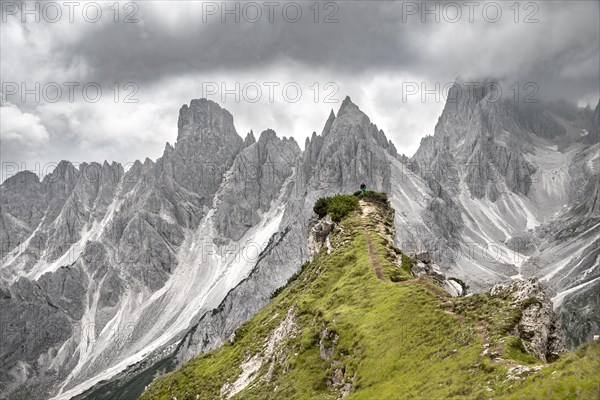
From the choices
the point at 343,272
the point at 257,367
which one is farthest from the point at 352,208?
the point at 257,367

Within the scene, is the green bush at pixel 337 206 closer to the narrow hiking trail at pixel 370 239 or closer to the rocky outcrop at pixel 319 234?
the rocky outcrop at pixel 319 234

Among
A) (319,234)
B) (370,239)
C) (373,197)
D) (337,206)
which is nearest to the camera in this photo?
(370,239)

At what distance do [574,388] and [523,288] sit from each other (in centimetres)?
1413

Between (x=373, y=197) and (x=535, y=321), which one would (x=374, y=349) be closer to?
(x=535, y=321)

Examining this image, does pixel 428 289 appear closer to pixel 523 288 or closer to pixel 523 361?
pixel 523 288

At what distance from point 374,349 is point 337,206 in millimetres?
44961

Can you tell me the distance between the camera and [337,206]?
250ft

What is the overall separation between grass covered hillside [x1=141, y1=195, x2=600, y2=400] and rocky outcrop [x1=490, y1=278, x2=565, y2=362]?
816 mm

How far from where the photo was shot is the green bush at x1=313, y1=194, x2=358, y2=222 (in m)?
74.1

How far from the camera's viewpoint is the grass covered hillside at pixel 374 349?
2144 centimetres

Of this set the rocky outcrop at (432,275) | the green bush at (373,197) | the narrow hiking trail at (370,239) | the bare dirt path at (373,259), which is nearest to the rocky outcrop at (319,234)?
the narrow hiking trail at (370,239)

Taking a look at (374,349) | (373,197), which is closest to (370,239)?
(373,197)

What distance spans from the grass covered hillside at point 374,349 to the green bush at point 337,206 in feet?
24.3

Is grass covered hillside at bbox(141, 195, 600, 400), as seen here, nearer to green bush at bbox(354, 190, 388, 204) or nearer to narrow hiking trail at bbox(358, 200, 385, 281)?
narrow hiking trail at bbox(358, 200, 385, 281)
